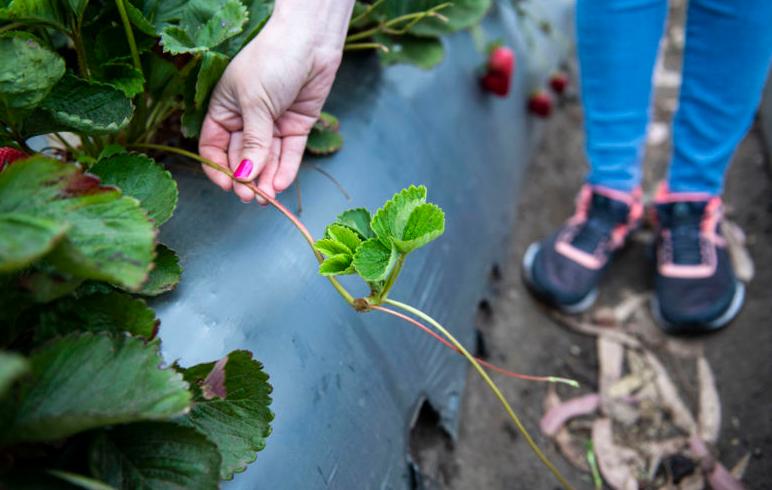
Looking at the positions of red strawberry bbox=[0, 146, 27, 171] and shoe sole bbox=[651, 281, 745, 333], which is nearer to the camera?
red strawberry bbox=[0, 146, 27, 171]

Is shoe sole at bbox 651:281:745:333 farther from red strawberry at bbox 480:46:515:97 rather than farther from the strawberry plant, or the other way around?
the strawberry plant

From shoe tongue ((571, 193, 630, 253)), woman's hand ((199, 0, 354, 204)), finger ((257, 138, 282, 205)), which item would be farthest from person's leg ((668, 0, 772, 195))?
finger ((257, 138, 282, 205))

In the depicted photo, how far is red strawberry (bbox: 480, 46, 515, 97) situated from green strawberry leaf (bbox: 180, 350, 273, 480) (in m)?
0.92

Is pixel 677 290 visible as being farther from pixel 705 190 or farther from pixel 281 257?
pixel 281 257

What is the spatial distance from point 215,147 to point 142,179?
0.63 ft

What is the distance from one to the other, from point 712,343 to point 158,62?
111 cm

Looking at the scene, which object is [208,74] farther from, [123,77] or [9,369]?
[9,369]

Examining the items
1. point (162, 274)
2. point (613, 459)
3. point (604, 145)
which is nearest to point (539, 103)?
point (604, 145)

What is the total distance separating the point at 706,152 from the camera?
4.38 ft

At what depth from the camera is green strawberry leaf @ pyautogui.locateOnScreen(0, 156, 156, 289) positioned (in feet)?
1.57

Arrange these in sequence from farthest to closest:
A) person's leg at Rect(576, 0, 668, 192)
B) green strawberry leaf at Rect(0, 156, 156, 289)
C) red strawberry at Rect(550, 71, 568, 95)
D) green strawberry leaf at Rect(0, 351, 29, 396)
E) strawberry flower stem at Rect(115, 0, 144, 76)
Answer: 1. red strawberry at Rect(550, 71, 568, 95)
2. person's leg at Rect(576, 0, 668, 192)
3. strawberry flower stem at Rect(115, 0, 144, 76)
4. green strawberry leaf at Rect(0, 156, 156, 289)
5. green strawberry leaf at Rect(0, 351, 29, 396)

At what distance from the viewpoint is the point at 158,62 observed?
0.79 m

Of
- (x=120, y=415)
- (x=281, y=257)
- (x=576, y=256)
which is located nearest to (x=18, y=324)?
(x=120, y=415)

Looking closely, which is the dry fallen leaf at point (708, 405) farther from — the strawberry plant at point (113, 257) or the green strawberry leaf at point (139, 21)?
the green strawberry leaf at point (139, 21)
